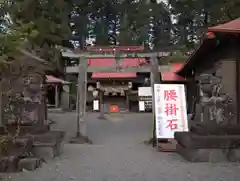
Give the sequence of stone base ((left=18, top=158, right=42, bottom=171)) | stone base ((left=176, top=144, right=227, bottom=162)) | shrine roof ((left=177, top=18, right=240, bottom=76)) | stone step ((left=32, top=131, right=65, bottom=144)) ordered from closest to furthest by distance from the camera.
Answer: stone base ((left=18, top=158, right=42, bottom=171)), stone base ((left=176, top=144, right=227, bottom=162)), shrine roof ((left=177, top=18, right=240, bottom=76)), stone step ((left=32, top=131, right=65, bottom=144))

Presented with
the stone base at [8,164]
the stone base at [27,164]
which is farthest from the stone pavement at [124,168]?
the stone base at [8,164]

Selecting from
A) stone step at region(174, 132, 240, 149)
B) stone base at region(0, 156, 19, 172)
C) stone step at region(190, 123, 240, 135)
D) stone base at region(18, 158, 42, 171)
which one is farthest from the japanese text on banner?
stone base at region(0, 156, 19, 172)

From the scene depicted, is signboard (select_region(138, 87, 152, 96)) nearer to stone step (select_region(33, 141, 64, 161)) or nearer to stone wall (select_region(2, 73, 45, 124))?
stone wall (select_region(2, 73, 45, 124))

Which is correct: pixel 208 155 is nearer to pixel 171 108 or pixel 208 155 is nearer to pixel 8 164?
pixel 171 108

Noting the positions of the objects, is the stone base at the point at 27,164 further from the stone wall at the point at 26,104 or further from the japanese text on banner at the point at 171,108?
the japanese text on banner at the point at 171,108

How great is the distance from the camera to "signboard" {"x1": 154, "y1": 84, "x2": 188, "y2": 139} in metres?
11.3

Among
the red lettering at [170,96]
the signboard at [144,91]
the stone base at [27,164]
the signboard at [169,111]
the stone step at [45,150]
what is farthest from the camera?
the signboard at [144,91]

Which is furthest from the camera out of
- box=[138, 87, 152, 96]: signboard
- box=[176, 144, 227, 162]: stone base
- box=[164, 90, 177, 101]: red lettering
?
box=[138, 87, 152, 96]: signboard

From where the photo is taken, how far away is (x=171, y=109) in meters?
11.4

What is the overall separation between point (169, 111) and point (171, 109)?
10 centimetres

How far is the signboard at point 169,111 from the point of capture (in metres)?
11.3

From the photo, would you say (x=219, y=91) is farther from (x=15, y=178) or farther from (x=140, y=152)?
(x=15, y=178)

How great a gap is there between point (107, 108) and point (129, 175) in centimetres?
2217

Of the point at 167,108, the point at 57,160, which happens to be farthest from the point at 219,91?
the point at 57,160
